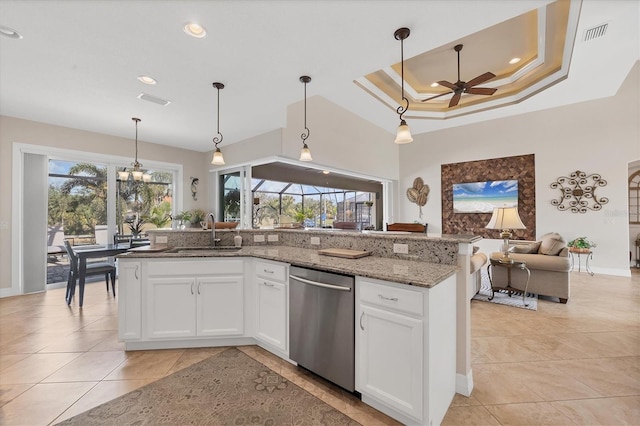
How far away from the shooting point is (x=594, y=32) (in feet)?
10.4

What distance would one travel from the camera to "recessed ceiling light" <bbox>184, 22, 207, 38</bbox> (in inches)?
85.7

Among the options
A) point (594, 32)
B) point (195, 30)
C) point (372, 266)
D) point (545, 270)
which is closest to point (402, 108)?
point (372, 266)

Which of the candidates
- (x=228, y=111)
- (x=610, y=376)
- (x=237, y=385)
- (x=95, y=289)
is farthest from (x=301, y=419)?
(x=95, y=289)

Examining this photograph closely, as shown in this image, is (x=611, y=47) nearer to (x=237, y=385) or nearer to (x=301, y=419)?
(x=301, y=419)

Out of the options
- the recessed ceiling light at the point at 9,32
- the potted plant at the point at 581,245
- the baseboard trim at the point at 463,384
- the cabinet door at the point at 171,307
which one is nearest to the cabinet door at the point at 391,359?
the baseboard trim at the point at 463,384

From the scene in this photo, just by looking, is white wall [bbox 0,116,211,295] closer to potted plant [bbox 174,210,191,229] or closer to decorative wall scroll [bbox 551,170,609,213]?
potted plant [bbox 174,210,191,229]

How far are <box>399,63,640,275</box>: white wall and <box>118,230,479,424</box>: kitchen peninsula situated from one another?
5.47m

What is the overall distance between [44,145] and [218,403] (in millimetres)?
5159

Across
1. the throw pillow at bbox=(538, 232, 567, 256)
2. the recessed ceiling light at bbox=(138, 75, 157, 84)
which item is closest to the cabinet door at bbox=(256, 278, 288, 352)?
the recessed ceiling light at bbox=(138, 75, 157, 84)

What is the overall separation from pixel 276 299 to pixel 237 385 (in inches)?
26.5

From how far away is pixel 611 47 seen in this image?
3486mm

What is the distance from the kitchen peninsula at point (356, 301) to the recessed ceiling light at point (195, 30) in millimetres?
1914

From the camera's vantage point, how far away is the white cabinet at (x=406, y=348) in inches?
58.7

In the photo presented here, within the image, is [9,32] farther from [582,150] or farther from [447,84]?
[582,150]
